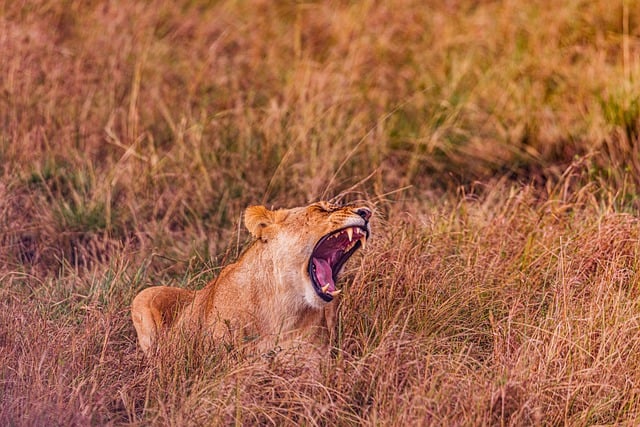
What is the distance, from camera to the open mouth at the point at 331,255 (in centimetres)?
472

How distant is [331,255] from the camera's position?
16.3 ft

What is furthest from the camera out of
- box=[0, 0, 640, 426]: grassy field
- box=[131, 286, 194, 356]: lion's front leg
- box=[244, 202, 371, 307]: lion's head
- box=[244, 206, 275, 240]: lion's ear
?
box=[131, 286, 194, 356]: lion's front leg

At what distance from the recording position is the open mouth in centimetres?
472

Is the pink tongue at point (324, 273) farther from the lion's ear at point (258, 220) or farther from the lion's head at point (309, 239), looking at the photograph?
the lion's ear at point (258, 220)

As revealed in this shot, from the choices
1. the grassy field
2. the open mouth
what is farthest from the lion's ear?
the grassy field

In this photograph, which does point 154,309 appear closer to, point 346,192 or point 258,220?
point 258,220

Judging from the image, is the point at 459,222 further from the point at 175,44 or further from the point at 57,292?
the point at 175,44

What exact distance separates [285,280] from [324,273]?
0.16 meters

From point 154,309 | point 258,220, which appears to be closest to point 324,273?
point 258,220

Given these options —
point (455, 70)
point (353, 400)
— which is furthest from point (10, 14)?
point (353, 400)

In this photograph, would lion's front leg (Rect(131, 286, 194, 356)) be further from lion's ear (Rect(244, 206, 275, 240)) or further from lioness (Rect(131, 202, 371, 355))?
lion's ear (Rect(244, 206, 275, 240))

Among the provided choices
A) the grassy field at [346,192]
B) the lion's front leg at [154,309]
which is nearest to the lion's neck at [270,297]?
the grassy field at [346,192]

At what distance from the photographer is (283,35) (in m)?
9.49

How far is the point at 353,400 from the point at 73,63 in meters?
4.46
